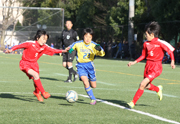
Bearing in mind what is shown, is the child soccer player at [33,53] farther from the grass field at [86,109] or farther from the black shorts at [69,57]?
the black shorts at [69,57]

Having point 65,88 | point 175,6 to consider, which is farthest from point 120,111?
point 175,6

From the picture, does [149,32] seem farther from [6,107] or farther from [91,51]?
[6,107]

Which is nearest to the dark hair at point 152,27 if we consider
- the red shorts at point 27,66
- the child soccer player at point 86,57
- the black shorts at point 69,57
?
the child soccer player at point 86,57

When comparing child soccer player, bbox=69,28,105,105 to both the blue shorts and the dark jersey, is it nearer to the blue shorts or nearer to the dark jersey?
the blue shorts

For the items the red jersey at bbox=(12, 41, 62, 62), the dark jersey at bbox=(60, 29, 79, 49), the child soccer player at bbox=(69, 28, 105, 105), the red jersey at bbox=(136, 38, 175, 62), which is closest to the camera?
the red jersey at bbox=(136, 38, 175, 62)

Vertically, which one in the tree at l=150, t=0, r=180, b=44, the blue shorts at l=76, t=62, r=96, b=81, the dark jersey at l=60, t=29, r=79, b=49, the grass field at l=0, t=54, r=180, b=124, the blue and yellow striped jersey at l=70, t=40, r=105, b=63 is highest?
the tree at l=150, t=0, r=180, b=44

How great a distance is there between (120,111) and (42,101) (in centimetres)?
205

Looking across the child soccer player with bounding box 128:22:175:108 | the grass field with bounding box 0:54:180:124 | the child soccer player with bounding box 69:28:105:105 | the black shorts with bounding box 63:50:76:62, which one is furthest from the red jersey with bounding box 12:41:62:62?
the black shorts with bounding box 63:50:76:62

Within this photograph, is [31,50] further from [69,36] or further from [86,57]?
[69,36]

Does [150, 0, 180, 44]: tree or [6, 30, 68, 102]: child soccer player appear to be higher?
[150, 0, 180, 44]: tree

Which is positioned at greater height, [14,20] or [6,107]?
[14,20]

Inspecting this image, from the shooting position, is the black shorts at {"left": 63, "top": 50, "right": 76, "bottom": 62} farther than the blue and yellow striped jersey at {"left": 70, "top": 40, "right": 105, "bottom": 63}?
Yes

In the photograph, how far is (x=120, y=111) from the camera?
774cm

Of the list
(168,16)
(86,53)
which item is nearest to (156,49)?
(86,53)
